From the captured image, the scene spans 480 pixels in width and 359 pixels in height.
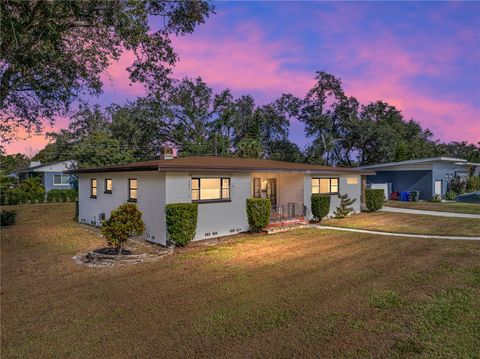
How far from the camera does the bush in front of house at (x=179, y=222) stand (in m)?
10.8

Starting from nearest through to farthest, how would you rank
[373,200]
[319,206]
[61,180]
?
[319,206]
[373,200]
[61,180]

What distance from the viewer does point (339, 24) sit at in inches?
556

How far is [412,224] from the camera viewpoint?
616 inches

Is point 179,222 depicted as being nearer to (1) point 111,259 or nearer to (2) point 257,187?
(1) point 111,259

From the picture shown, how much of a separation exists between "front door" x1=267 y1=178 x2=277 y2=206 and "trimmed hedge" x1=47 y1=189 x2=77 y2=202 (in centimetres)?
2238

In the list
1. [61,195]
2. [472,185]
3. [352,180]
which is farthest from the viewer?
[472,185]

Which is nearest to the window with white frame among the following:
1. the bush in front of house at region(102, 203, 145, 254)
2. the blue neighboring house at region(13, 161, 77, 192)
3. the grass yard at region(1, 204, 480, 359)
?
the grass yard at region(1, 204, 480, 359)

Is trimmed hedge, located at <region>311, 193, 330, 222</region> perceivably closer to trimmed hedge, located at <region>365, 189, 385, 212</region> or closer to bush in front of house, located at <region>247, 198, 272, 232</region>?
bush in front of house, located at <region>247, 198, 272, 232</region>

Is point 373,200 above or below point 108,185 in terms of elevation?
below

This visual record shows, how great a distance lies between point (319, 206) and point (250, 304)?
1161 cm

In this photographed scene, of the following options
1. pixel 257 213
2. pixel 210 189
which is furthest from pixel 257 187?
pixel 210 189

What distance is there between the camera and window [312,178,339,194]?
17.9 meters

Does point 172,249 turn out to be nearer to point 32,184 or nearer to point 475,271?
point 475,271

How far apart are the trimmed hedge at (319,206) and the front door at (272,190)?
2265 millimetres
